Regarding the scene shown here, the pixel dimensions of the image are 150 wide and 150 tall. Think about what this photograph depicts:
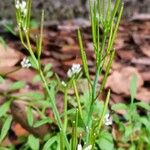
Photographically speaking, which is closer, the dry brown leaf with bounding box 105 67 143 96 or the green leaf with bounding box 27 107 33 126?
the green leaf with bounding box 27 107 33 126

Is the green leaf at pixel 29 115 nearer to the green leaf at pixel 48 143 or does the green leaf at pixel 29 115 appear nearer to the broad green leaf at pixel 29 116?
the broad green leaf at pixel 29 116

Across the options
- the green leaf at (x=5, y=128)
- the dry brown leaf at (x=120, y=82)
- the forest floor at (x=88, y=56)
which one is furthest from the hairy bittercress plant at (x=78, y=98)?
the dry brown leaf at (x=120, y=82)

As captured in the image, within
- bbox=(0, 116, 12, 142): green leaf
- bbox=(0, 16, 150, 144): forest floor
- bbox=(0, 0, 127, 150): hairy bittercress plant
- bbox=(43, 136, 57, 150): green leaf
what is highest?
bbox=(0, 0, 127, 150): hairy bittercress plant

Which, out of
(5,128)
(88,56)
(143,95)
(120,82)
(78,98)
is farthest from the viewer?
(88,56)

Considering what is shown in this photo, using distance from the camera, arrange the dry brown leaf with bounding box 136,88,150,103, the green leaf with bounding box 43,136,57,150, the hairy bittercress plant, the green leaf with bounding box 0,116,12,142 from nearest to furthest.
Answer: the hairy bittercress plant
the green leaf with bounding box 43,136,57,150
the green leaf with bounding box 0,116,12,142
the dry brown leaf with bounding box 136,88,150,103

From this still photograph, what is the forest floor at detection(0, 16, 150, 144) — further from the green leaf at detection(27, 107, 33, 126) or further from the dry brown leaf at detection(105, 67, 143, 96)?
the green leaf at detection(27, 107, 33, 126)

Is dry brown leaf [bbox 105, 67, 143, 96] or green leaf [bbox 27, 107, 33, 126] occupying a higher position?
green leaf [bbox 27, 107, 33, 126]

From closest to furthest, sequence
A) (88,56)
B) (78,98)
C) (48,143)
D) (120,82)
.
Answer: (78,98) → (48,143) → (120,82) → (88,56)

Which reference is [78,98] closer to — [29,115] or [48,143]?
[48,143]

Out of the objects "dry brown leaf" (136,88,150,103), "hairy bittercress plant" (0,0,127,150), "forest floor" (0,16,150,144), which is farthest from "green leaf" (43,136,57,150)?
"dry brown leaf" (136,88,150,103)

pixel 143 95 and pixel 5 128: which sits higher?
pixel 5 128

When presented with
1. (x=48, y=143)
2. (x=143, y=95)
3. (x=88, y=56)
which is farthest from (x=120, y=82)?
(x=48, y=143)
